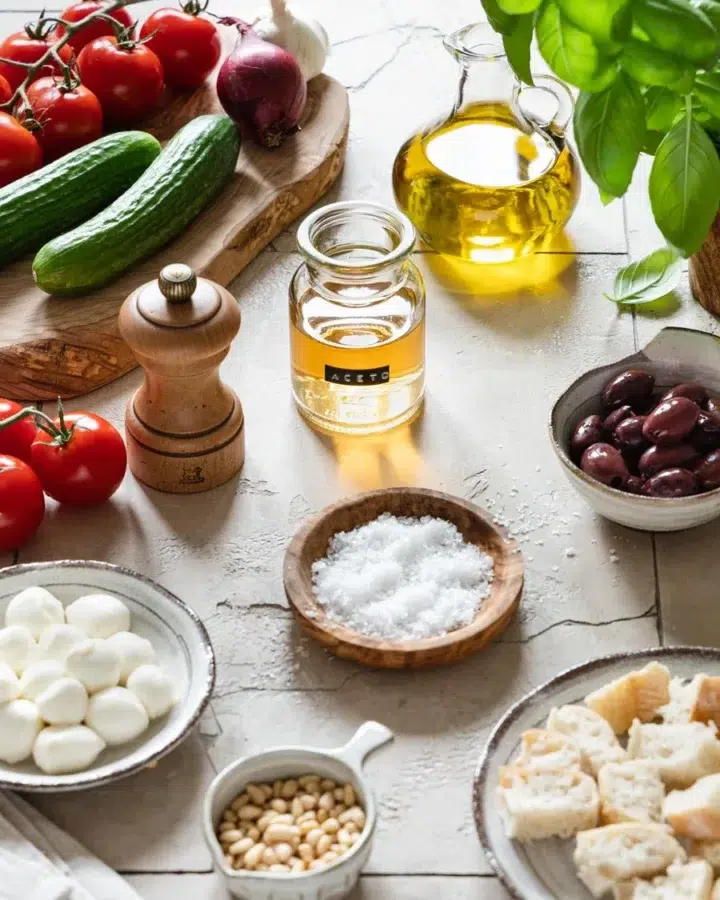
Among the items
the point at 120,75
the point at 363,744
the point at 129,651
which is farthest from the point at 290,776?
the point at 120,75

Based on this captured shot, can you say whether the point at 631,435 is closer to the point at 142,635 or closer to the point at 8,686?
the point at 142,635

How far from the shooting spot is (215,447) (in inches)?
57.7

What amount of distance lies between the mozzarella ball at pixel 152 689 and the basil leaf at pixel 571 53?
25.9 inches

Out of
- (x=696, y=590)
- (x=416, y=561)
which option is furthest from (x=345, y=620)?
(x=696, y=590)

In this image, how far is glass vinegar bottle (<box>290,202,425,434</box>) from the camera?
58.5 inches

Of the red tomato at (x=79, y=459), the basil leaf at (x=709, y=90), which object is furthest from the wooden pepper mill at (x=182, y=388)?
the basil leaf at (x=709, y=90)

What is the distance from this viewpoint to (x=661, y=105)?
1.44 meters

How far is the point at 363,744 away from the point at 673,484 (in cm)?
41

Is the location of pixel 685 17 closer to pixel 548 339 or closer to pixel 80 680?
pixel 548 339

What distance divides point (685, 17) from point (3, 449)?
78cm

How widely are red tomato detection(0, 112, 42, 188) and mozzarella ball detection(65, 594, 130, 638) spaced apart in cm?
69

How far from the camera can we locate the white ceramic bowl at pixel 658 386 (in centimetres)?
134

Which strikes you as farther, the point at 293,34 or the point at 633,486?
the point at 293,34

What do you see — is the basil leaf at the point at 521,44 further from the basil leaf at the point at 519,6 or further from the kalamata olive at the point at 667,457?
the kalamata olive at the point at 667,457
